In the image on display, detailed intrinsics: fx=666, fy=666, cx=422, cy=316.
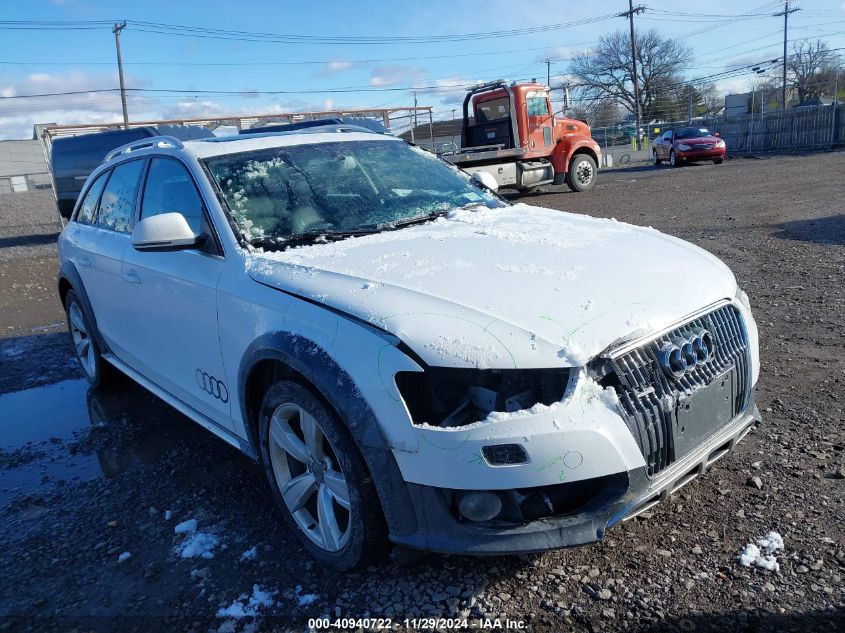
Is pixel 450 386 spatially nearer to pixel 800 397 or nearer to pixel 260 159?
pixel 260 159

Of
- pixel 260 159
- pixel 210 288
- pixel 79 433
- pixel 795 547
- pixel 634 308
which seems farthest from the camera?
pixel 79 433

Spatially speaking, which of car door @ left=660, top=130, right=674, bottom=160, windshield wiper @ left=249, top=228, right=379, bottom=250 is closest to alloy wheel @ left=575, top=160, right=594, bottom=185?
car door @ left=660, top=130, right=674, bottom=160

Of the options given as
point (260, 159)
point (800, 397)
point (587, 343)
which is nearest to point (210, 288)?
point (260, 159)

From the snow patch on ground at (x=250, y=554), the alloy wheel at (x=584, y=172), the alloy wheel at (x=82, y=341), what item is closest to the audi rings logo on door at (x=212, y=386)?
the snow patch on ground at (x=250, y=554)

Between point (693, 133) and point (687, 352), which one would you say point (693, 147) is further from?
point (687, 352)

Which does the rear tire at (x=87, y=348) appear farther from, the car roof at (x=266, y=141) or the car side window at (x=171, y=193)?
the car roof at (x=266, y=141)

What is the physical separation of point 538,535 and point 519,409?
433 mm

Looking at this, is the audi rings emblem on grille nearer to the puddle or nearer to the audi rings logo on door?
the audi rings logo on door

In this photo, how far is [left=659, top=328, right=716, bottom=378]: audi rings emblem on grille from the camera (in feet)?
7.97

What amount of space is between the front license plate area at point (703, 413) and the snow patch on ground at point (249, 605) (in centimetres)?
Result: 168

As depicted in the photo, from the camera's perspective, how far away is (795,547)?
8.70ft

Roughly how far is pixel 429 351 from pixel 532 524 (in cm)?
69

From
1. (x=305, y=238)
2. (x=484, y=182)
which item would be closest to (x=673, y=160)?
(x=484, y=182)

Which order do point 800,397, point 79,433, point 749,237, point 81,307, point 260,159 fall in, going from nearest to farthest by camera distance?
point 260,159 → point 800,397 → point 79,433 → point 81,307 → point 749,237
